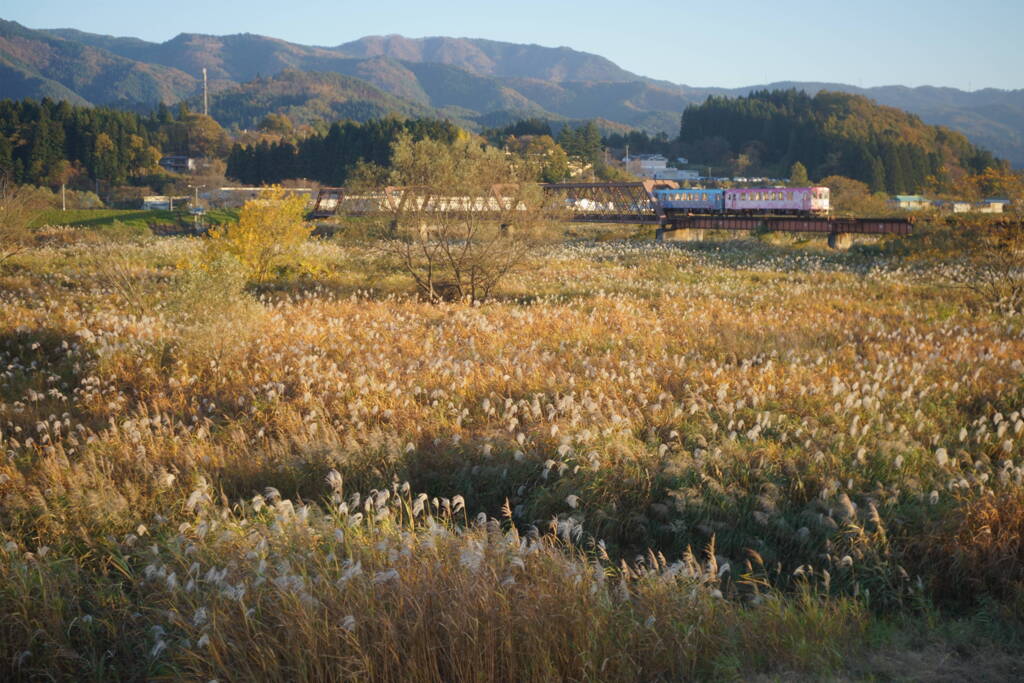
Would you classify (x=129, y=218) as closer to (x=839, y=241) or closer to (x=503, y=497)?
(x=839, y=241)

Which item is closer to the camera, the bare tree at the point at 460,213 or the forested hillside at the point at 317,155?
the bare tree at the point at 460,213

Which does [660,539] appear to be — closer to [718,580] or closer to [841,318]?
[718,580]

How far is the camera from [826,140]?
124 m

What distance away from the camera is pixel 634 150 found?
166375mm

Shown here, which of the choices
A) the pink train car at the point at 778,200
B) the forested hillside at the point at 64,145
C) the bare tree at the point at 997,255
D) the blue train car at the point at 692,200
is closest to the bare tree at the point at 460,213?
the bare tree at the point at 997,255

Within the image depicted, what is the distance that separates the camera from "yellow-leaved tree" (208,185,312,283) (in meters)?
22.8

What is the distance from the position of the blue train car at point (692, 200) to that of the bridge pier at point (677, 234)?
7.96 feet

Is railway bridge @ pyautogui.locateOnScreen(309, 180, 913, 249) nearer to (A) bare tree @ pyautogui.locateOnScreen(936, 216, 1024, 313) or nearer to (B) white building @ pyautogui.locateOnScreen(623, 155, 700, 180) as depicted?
(A) bare tree @ pyautogui.locateOnScreen(936, 216, 1024, 313)

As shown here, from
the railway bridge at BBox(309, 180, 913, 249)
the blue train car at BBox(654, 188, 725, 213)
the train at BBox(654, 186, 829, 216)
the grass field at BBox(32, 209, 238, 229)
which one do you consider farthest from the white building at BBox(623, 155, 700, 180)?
the grass field at BBox(32, 209, 238, 229)

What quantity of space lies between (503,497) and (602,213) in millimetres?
50700

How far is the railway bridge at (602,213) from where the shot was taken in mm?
20797

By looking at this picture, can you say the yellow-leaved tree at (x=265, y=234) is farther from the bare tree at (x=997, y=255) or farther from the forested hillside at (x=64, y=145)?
the forested hillside at (x=64, y=145)

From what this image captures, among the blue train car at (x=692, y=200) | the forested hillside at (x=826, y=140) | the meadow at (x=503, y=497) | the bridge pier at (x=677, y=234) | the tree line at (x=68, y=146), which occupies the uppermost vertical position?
the forested hillside at (x=826, y=140)

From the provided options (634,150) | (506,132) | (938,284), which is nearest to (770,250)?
(938,284)
